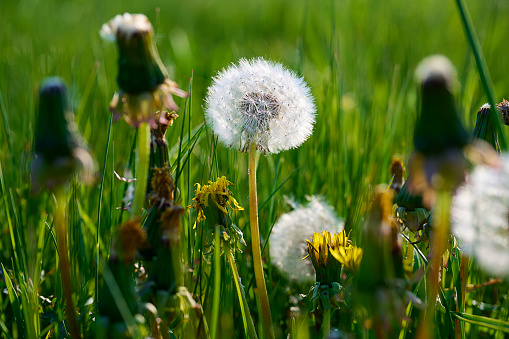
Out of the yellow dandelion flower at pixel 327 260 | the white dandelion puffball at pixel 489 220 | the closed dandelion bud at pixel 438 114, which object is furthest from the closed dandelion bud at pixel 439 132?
the yellow dandelion flower at pixel 327 260

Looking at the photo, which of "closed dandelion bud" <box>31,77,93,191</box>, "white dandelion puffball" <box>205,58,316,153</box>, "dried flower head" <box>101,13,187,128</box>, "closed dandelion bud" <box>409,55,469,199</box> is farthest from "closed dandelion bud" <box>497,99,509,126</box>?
"closed dandelion bud" <box>31,77,93,191</box>

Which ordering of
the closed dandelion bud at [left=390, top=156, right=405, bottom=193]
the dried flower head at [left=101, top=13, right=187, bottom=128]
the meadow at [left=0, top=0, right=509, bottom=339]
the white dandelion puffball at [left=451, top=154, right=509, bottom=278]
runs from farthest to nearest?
the closed dandelion bud at [left=390, top=156, right=405, bottom=193] → the meadow at [left=0, top=0, right=509, bottom=339] → the dried flower head at [left=101, top=13, right=187, bottom=128] → the white dandelion puffball at [left=451, top=154, right=509, bottom=278]

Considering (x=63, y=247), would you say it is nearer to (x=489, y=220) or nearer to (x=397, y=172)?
(x=489, y=220)

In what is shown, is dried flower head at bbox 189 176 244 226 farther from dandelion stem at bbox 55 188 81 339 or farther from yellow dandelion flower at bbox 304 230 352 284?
dandelion stem at bbox 55 188 81 339

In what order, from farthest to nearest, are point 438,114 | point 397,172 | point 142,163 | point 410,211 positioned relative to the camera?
point 397,172
point 410,211
point 142,163
point 438,114

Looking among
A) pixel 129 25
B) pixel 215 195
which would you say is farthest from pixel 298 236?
pixel 129 25
